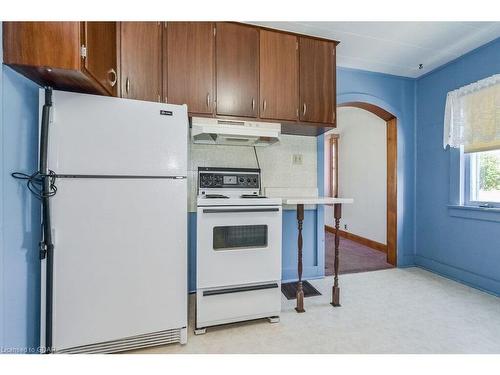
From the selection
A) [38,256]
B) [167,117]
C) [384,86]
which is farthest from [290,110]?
[38,256]

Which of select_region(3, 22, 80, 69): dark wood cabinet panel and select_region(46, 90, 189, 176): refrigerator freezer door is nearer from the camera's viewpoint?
select_region(3, 22, 80, 69): dark wood cabinet panel

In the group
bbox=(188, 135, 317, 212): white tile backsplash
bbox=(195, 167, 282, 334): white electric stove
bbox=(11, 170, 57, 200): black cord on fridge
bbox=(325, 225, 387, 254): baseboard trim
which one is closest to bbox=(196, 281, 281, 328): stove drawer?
bbox=(195, 167, 282, 334): white electric stove

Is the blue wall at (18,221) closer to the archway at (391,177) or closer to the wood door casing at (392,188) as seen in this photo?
the archway at (391,177)

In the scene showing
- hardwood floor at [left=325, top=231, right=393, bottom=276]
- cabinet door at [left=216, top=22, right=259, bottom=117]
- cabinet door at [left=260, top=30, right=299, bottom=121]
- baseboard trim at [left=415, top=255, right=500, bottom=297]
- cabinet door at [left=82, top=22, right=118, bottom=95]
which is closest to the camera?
cabinet door at [left=82, top=22, right=118, bottom=95]

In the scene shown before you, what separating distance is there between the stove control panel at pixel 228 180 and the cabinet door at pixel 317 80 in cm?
80

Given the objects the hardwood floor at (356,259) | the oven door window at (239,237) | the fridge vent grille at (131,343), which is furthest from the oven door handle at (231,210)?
the hardwood floor at (356,259)

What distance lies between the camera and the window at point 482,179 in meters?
2.44

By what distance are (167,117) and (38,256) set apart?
3.72ft

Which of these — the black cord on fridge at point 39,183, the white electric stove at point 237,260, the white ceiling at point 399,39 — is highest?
the white ceiling at point 399,39

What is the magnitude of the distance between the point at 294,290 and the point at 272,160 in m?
1.44

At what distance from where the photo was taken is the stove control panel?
234 cm

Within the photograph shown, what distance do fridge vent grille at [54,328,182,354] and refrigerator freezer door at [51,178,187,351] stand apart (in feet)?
0.16

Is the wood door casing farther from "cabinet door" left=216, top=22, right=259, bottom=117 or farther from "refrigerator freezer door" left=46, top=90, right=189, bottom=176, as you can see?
"refrigerator freezer door" left=46, top=90, right=189, bottom=176

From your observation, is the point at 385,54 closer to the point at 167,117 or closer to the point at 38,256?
the point at 167,117
